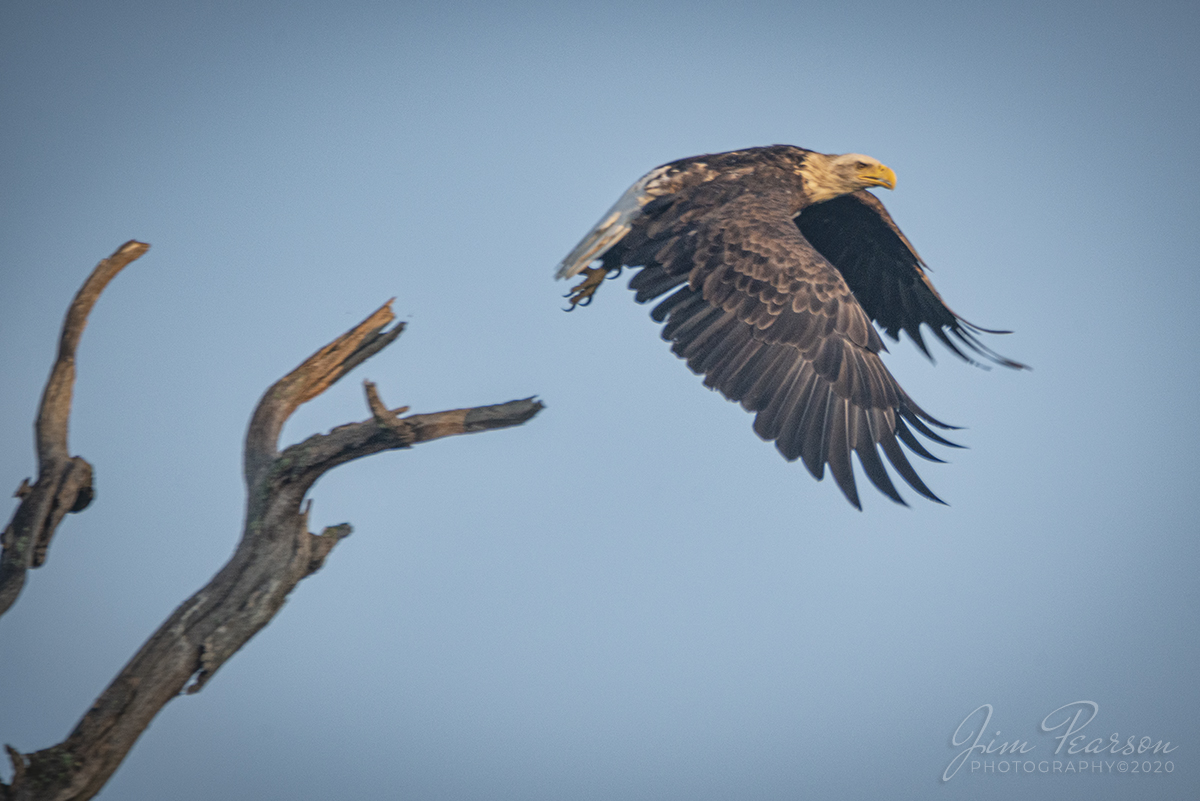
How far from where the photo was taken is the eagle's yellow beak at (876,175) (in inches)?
296

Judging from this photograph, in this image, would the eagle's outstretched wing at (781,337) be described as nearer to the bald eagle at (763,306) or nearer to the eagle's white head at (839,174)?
the bald eagle at (763,306)

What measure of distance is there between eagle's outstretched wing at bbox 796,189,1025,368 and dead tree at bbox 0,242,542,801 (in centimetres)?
428

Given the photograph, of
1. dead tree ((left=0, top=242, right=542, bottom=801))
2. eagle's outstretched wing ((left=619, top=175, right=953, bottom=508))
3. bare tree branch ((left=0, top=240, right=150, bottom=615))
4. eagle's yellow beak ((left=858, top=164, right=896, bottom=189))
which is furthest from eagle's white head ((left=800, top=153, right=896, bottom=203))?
bare tree branch ((left=0, top=240, right=150, bottom=615))

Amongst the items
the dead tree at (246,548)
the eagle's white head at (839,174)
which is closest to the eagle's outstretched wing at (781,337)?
the eagle's white head at (839,174)

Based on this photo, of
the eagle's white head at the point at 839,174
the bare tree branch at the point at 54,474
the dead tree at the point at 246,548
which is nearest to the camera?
the dead tree at the point at 246,548

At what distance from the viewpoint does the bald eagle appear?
19.7 ft

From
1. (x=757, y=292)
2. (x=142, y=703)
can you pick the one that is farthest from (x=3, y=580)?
(x=757, y=292)

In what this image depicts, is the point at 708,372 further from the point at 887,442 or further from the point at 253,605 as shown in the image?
the point at 253,605

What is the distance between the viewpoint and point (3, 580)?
4.96 meters

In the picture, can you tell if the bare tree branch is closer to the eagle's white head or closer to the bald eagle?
the bald eagle

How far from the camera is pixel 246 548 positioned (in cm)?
471

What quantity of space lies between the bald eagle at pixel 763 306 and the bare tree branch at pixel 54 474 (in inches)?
117

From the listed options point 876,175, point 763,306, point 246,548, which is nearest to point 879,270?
point 876,175

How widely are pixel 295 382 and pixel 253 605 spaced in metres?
1.10
